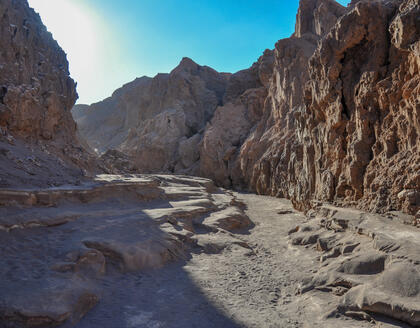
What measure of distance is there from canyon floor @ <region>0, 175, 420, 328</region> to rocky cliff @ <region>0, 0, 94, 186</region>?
9.06 feet

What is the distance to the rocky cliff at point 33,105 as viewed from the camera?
32.8ft

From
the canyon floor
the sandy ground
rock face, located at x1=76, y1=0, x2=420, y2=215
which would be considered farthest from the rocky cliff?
rock face, located at x1=76, y1=0, x2=420, y2=215

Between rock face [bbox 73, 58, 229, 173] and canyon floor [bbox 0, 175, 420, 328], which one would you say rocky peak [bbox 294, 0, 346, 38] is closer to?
rock face [bbox 73, 58, 229, 173]

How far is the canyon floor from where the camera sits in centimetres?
401

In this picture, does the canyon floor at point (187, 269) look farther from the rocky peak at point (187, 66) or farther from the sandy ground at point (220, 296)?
the rocky peak at point (187, 66)

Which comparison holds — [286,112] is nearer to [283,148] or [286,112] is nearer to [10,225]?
[283,148]

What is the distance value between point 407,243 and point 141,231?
→ 581cm

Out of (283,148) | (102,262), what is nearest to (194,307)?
(102,262)

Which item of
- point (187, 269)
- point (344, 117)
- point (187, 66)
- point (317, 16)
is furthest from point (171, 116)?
point (187, 269)

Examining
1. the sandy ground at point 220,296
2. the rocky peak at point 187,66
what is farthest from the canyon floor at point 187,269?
the rocky peak at point 187,66

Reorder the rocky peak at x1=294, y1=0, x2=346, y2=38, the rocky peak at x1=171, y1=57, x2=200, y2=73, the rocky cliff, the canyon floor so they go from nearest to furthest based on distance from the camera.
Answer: the canyon floor, the rocky cliff, the rocky peak at x1=294, y1=0, x2=346, y2=38, the rocky peak at x1=171, y1=57, x2=200, y2=73

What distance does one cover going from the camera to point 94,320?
Result: 3895 mm

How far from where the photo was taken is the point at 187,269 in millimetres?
6258

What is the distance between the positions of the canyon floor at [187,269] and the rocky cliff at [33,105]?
276 cm
